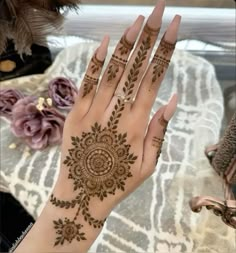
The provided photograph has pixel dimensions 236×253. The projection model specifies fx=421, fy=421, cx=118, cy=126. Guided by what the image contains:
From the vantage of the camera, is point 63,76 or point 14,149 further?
point 63,76

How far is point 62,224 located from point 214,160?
37 centimetres

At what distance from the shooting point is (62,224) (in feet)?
2.09

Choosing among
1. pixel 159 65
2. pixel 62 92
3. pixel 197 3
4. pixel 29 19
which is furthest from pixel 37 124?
pixel 197 3

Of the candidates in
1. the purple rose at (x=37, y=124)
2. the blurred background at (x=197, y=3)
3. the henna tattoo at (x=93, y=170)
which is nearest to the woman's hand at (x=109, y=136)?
the henna tattoo at (x=93, y=170)

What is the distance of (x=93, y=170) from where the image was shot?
0.65 metres

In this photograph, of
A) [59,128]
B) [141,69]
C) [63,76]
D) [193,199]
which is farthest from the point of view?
[63,76]

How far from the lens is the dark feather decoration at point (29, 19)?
2.10 feet

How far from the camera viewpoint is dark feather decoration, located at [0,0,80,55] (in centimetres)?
64

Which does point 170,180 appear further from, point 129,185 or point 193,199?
point 129,185

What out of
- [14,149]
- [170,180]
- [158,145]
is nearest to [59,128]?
[14,149]

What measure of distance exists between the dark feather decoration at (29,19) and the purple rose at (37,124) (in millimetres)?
258

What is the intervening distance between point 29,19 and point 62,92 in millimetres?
355

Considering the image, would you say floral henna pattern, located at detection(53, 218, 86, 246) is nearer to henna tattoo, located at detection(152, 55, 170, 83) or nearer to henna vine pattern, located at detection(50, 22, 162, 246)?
henna vine pattern, located at detection(50, 22, 162, 246)

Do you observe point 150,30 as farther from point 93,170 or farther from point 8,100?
point 8,100
